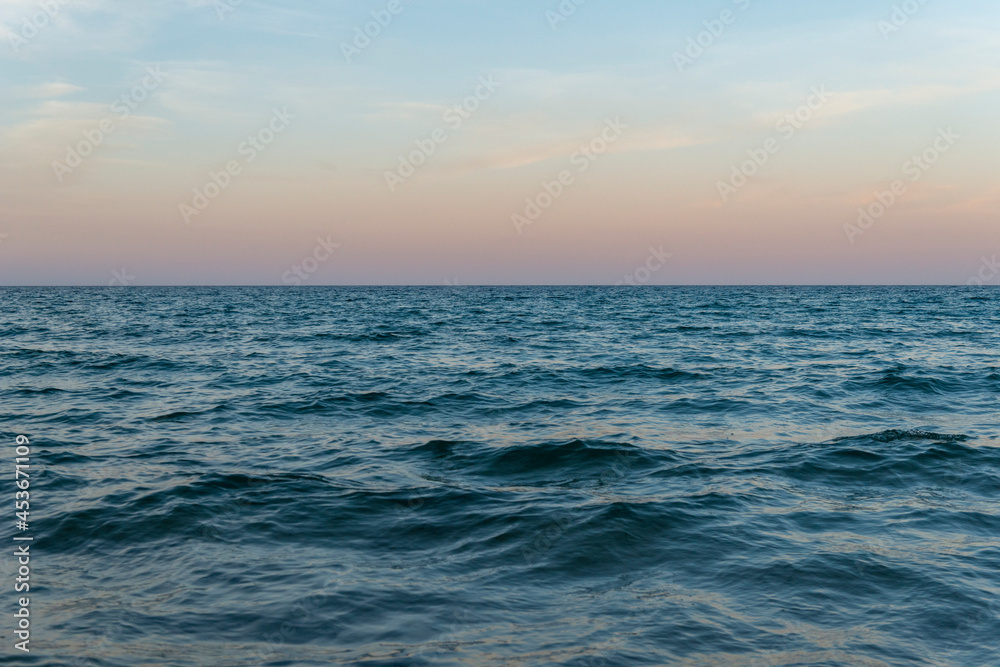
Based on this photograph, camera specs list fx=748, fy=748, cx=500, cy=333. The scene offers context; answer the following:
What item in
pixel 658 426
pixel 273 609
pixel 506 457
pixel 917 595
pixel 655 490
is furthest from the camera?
pixel 658 426

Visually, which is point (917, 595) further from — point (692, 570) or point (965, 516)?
point (965, 516)

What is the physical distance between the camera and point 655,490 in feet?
38.0

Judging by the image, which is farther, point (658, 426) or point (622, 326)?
point (622, 326)

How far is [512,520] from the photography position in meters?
10.2

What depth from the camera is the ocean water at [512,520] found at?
6.90 meters

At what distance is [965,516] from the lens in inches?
412

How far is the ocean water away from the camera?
22.6ft

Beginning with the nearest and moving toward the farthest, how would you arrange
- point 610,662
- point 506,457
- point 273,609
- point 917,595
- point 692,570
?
point 610,662 → point 273,609 → point 917,595 → point 692,570 → point 506,457

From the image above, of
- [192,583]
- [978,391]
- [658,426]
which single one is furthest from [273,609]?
[978,391]

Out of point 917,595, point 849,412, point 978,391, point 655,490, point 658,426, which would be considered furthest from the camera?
point 978,391

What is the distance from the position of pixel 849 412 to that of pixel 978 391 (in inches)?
226

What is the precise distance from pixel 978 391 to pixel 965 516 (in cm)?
1292

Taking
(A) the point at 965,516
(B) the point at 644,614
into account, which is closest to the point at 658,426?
(A) the point at 965,516

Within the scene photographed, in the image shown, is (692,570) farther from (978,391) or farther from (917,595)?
(978,391)
